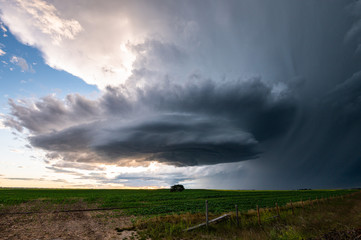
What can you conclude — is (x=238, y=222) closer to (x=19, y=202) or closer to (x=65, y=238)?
(x=65, y=238)

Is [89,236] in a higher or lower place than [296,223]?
lower

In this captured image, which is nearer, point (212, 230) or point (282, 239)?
point (282, 239)

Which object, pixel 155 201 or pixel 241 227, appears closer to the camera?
pixel 241 227

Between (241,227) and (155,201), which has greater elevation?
(241,227)

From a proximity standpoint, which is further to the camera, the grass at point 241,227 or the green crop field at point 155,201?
the green crop field at point 155,201

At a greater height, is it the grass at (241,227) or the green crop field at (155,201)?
the grass at (241,227)

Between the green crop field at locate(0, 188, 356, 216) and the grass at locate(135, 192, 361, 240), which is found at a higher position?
the grass at locate(135, 192, 361, 240)

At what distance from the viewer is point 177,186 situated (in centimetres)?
10231

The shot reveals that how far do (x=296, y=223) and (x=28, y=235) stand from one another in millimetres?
23824

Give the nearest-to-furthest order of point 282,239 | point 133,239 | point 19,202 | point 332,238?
point 332,238, point 282,239, point 133,239, point 19,202

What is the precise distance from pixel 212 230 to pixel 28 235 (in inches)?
624

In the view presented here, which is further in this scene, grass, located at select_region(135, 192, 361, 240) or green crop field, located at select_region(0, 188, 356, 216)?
green crop field, located at select_region(0, 188, 356, 216)

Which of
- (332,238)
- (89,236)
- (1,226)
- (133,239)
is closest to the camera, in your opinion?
(332,238)

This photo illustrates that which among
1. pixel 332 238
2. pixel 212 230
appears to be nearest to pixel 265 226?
pixel 212 230
